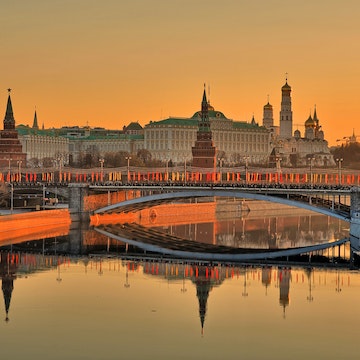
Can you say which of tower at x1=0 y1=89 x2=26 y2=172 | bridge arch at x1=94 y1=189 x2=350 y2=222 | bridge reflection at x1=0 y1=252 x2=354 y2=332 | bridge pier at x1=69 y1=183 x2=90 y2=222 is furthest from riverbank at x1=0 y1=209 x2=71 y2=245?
tower at x1=0 y1=89 x2=26 y2=172

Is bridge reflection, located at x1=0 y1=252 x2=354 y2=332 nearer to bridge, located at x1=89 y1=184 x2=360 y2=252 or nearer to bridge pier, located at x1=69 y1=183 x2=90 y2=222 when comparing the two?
bridge, located at x1=89 y1=184 x2=360 y2=252

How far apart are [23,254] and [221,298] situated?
723 inches

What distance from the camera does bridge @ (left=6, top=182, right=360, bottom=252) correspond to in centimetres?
7262

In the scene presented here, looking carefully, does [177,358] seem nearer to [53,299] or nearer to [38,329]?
[38,329]

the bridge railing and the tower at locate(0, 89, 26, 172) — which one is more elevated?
the tower at locate(0, 89, 26, 172)

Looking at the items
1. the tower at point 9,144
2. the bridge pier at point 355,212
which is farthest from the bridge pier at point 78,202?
the tower at point 9,144

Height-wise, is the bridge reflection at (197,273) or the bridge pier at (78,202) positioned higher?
the bridge pier at (78,202)

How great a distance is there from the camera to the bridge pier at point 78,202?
286 feet

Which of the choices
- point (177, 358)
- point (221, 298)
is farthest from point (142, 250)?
point (177, 358)

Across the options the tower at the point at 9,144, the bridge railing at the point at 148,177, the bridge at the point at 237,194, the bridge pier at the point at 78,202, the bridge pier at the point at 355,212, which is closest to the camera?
the bridge pier at the point at 355,212

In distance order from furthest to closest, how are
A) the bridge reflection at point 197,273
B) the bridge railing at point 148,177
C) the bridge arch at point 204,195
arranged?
the bridge railing at point 148,177 < the bridge arch at point 204,195 < the bridge reflection at point 197,273

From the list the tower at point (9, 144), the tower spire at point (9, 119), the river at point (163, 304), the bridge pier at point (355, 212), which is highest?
the tower spire at point (9, 119)

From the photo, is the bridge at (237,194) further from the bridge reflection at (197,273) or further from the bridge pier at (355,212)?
the bridge reflection at (197,273)

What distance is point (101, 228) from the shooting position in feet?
276
